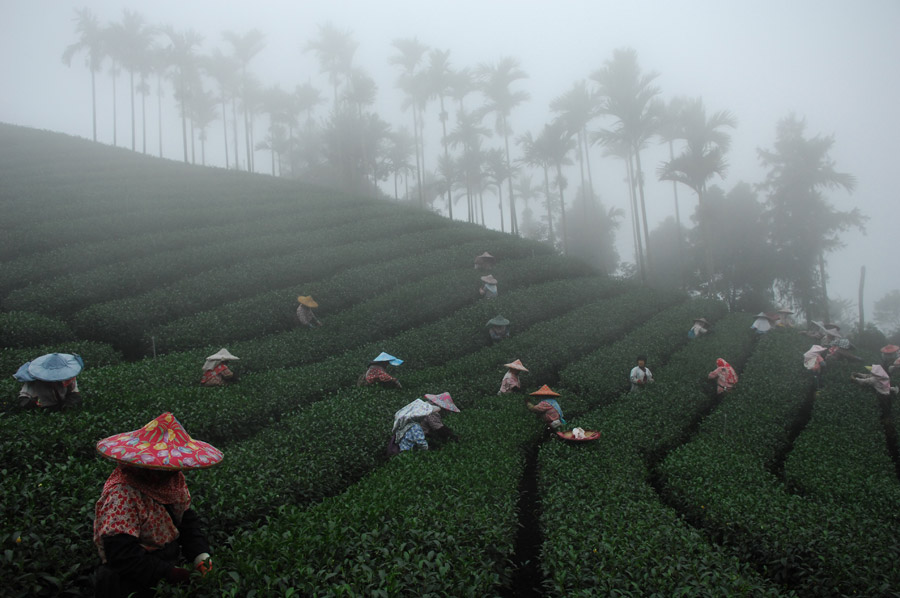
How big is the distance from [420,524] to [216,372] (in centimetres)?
921

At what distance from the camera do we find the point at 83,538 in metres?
5.85

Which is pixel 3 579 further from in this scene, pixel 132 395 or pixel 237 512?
pixel 132 395

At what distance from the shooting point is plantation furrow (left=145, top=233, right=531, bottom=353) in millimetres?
17422

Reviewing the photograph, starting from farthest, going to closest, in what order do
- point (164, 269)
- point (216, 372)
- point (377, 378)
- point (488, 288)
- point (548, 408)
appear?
point (488, 288) < point (164, 269) < point (377, 378) < point (216, 372) < point (548, 408)

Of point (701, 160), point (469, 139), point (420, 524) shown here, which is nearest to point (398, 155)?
point (469, 139)

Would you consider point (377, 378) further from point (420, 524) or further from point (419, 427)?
point (420, 524)

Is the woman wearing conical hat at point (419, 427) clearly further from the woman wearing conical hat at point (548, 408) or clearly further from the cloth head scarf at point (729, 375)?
the cloth head scarf at point (729, 375)

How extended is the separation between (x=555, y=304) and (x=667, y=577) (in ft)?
57.5

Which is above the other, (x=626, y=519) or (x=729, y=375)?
(x=729, y=375)

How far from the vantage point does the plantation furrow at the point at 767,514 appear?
717 centimetres

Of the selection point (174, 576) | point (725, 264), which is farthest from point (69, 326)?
point (725, 264)

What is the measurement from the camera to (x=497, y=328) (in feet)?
64.6

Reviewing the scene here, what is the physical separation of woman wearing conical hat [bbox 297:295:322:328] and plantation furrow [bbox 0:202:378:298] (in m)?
9.27

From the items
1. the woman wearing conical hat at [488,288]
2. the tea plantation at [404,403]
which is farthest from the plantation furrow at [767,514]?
the woman wearing conical hat at [488,288]
